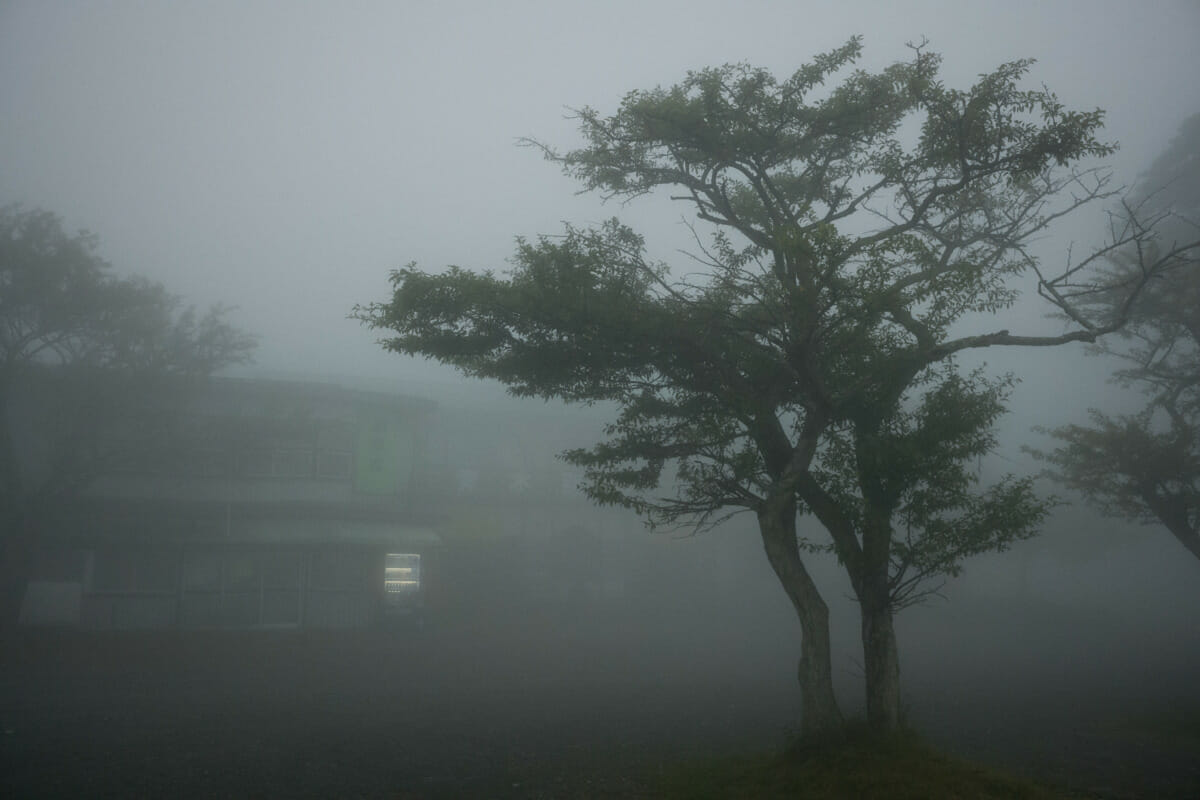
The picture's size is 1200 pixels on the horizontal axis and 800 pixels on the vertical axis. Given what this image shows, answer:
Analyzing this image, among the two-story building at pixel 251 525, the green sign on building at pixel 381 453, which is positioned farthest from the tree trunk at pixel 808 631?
the green sign on building at pixel 381 453

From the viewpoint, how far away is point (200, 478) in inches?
1030

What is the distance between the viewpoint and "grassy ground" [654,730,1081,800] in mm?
7012

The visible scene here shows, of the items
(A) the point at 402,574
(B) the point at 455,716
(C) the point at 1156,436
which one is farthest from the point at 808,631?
(A) the point at 402,574

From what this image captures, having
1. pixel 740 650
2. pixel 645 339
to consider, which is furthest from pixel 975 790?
pixel 740 650

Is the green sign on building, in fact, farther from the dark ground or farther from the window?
the dark ground

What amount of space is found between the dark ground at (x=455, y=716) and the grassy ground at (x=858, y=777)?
0.90 metres

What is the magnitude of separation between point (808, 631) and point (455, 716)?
23.3ft

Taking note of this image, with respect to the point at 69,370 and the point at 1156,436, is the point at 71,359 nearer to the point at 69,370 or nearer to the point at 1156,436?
the point at 69,370

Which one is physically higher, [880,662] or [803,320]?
[803,320]

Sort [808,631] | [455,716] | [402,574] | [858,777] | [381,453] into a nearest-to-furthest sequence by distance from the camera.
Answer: [858,777] < [808,631] < [455,716] < [402,574] < [381,453]

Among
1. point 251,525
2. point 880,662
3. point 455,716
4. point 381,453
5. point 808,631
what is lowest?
point 455,716

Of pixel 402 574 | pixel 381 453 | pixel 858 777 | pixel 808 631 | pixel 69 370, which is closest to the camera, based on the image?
Result: pixel 858 777

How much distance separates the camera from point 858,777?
24.2 feet

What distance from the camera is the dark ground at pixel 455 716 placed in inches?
363
